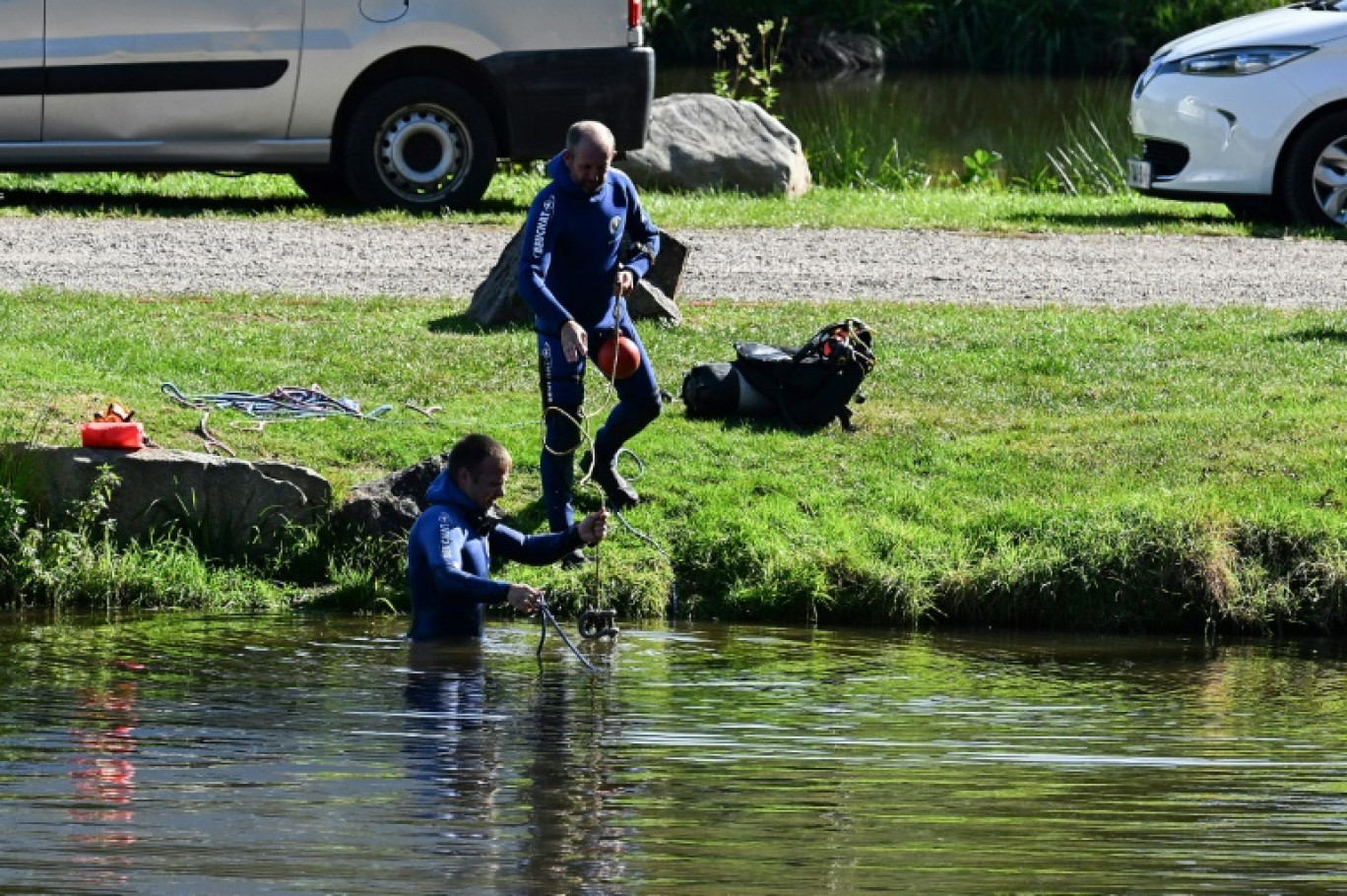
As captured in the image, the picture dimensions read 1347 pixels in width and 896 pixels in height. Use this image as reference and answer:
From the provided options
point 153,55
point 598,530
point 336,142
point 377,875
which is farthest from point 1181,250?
point 377,875

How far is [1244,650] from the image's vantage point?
935 centimetres

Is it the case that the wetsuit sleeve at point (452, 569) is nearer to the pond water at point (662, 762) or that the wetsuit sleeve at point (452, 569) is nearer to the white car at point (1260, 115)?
the pond water at point (662, 762)

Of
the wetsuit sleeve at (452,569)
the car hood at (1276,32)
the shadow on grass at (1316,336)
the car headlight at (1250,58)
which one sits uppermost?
the car hood at (1276,32)

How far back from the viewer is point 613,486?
10.1 metres

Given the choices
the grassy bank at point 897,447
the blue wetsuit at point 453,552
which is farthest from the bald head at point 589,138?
the grassy bank at point 897,447

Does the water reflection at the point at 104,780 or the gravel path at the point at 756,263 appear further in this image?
the gravel path at the point at 756,263

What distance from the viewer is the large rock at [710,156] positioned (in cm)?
1767

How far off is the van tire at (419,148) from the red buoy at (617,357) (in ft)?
21.1

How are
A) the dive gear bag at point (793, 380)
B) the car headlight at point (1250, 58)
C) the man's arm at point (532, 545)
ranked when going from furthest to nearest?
the car headlight at point (1250, 58) → the dive gear bag at point (793, 380) → the man's arm at point (532, 545)

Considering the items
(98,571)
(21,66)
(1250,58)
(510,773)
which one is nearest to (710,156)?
(1250,58)

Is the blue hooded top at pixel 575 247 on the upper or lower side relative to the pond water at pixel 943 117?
lower

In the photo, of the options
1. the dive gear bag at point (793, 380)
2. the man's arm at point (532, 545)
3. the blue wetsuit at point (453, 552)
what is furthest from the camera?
the dive gear bag at point (793, 380)

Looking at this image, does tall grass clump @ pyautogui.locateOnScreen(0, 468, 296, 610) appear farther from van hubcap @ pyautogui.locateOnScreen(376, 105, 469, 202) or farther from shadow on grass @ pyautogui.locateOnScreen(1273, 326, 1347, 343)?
van hubcap @ pyautogui.locateOnScreen(376, 105, 469, 202)

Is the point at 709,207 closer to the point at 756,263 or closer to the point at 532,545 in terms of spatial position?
the point at 756,263
